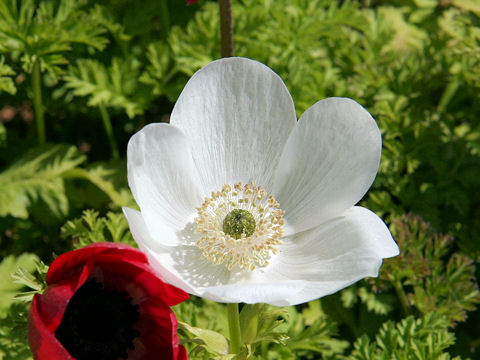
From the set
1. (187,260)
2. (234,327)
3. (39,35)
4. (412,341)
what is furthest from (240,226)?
(39,35)

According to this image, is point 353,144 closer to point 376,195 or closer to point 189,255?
point 189,255

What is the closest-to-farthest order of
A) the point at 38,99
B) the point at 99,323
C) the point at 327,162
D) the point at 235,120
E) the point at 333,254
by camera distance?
the point at 99,323, the point at 333,254, the point at 327,162, the point at 235,120, the point at 38,99

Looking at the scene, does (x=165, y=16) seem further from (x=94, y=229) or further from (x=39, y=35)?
(x=94, y=229)

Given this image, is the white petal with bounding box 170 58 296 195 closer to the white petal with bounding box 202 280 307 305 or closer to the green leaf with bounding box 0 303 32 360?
the white petal with bounding box 202 280 307 305

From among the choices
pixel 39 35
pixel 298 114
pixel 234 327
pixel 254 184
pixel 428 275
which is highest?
pixel 39 35

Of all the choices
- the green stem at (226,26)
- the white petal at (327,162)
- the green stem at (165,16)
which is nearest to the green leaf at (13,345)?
the white petal at (327,162)

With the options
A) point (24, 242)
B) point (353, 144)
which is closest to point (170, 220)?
point (353, 144)

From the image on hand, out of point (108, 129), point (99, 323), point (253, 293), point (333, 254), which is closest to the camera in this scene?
point (253, 293)

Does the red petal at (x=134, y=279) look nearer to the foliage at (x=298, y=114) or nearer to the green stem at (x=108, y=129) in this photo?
the foliage at (x=298, y=114)
